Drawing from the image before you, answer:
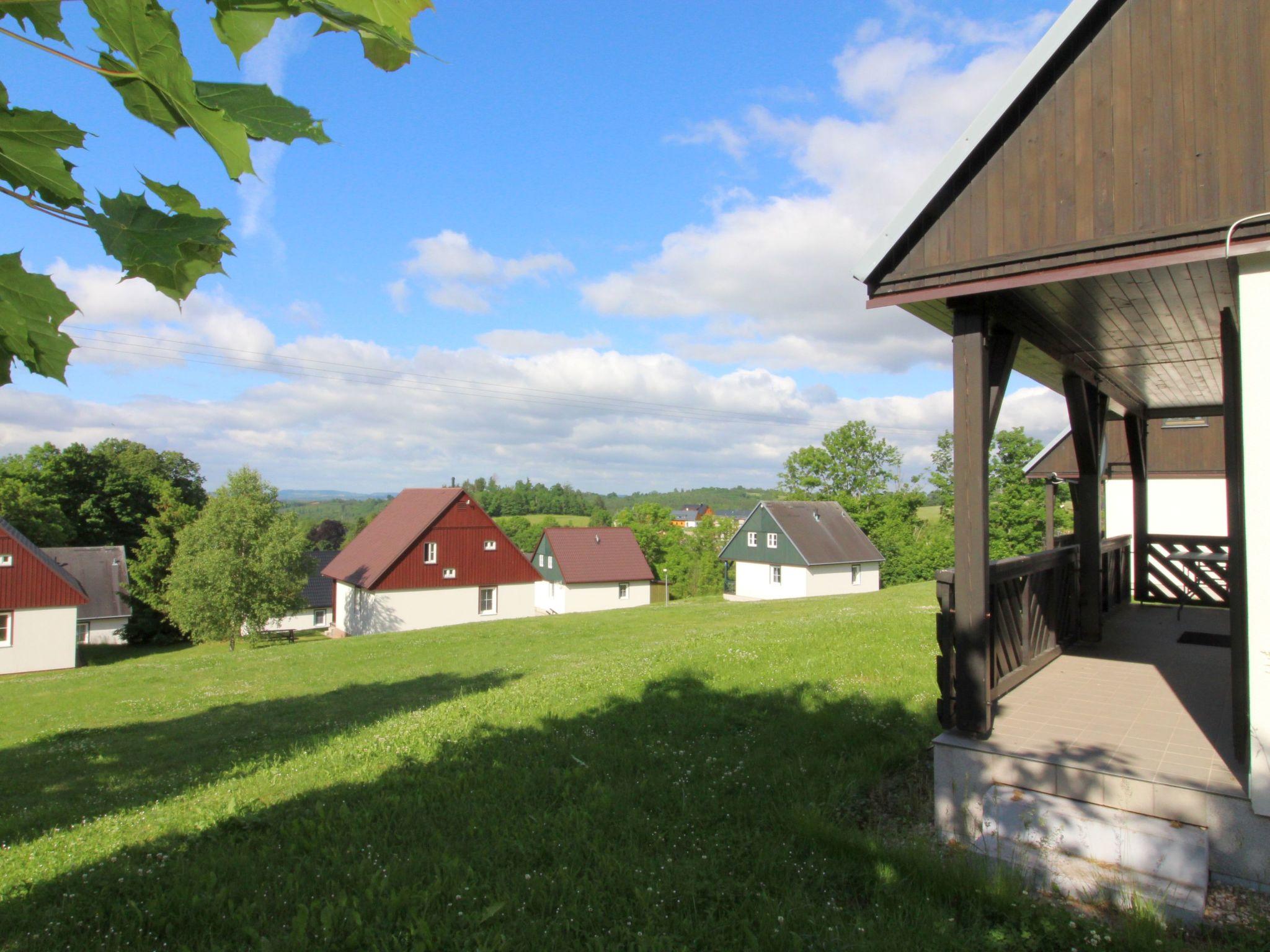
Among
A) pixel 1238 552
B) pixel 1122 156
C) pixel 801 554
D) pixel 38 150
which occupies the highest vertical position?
pixel 1122 156

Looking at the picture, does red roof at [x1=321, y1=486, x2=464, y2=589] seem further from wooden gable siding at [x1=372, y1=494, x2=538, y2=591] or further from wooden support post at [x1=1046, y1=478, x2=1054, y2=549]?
wooden support post at [x1=1046, y1=478, x2=1054, y2=549]

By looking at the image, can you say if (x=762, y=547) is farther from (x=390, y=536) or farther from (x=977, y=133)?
(x=977, y=133)

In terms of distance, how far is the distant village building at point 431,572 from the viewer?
36531mm

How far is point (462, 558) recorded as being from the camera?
126ft

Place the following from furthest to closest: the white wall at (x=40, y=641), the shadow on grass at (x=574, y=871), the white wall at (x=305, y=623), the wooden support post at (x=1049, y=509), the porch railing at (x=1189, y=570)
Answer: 1. the white wall at (x=305, y=623)
2. the white wall at (x=40, y=641)
3. the wooden support post at (x=1049, y=509)
4. the porch railing at (x=1189, y=570)
5. the shadow on grass at (x=574, y=871)

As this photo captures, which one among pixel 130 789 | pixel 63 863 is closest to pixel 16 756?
pixel 130 789

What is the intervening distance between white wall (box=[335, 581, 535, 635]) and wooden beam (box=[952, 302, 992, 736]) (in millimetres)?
32236

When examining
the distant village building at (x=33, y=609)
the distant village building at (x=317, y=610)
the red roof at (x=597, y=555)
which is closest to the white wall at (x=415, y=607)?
the red roof at (x=597, y=555)

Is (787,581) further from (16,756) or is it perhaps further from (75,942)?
(75,942)

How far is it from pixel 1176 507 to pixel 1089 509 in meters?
15.9

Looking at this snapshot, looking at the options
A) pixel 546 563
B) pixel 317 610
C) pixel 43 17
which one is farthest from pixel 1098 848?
pixel 317 610

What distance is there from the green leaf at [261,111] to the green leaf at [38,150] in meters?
0.28

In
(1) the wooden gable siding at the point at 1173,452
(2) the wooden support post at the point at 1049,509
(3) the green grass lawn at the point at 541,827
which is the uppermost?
(1) the wooden gable siding at the point at 1173,452

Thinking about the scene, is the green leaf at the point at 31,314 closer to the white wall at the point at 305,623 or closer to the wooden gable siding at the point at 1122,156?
the wooden gable siding at the point at 1122,156
